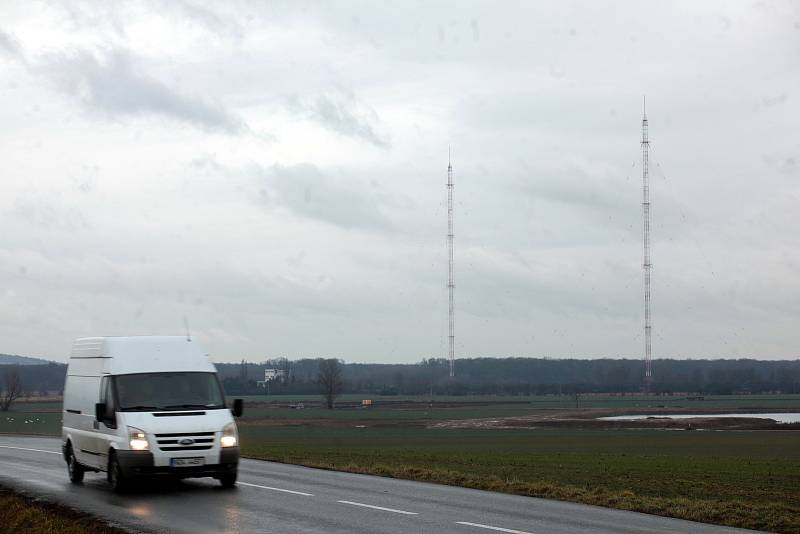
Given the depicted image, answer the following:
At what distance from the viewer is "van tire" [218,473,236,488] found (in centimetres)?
1983

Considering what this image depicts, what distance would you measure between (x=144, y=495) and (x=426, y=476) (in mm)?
6731

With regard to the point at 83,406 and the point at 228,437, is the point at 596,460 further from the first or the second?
the point at 228,437

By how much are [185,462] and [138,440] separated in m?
0.89

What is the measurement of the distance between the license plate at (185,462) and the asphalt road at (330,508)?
1.81ft

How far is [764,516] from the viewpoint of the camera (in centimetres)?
1606

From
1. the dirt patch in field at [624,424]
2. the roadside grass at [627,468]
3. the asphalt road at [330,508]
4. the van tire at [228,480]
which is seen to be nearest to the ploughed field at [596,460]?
the roadside grass at [627,468]

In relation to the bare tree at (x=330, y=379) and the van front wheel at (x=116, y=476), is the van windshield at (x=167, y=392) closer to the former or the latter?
the van front wheel at (x=116, y=476)

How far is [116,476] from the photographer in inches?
755

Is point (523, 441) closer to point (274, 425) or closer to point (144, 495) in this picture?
point (274, 425)

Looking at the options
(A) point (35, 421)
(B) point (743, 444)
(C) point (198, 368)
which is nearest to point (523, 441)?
(B) point (743, 444)

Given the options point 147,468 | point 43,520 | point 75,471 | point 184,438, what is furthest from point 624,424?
point 43,520

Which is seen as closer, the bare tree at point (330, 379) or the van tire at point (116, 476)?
the van tire at point (116, 476)

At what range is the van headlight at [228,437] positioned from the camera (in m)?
19.1

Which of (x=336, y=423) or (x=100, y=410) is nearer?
(x=100, y=410)
